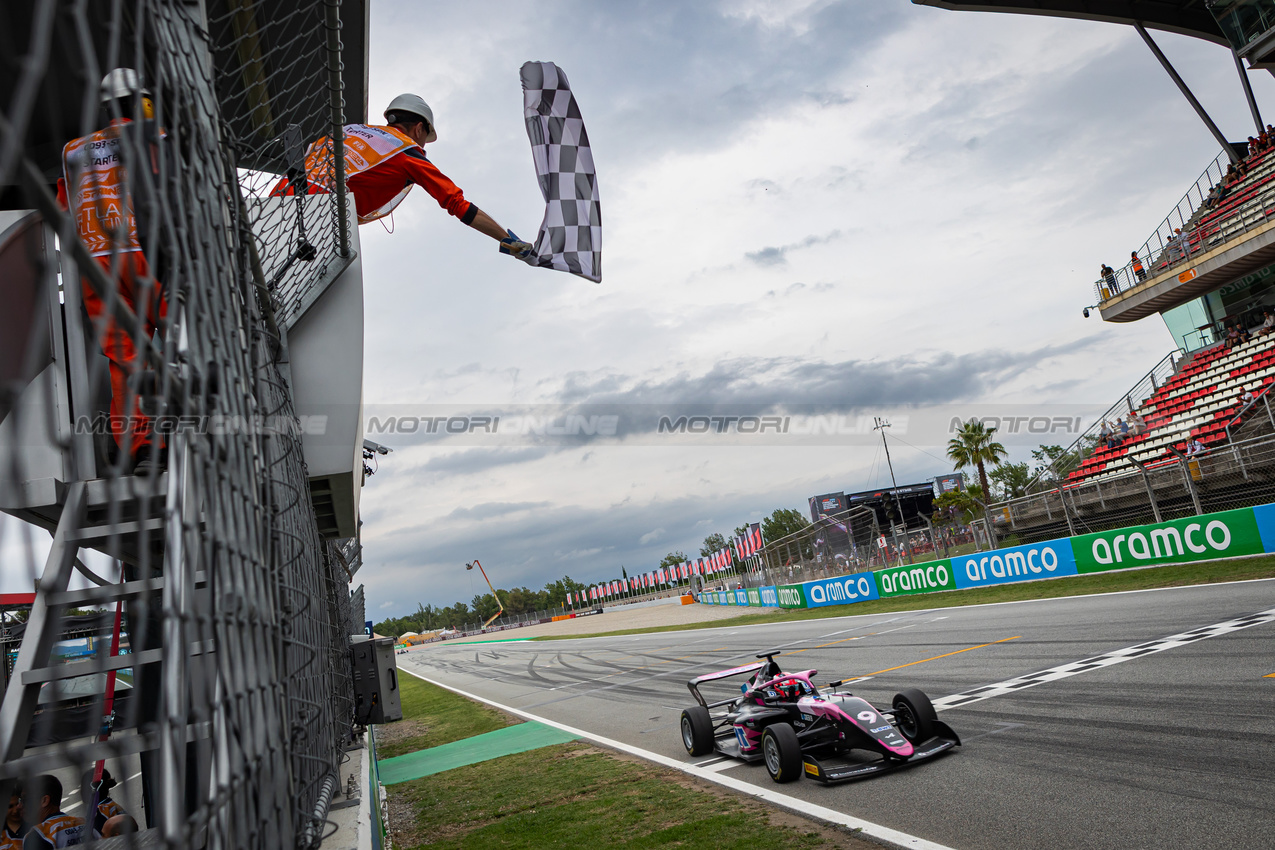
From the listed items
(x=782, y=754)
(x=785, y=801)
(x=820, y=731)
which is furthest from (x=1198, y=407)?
(x=785, y=801)

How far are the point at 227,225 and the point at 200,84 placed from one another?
1.09 ft

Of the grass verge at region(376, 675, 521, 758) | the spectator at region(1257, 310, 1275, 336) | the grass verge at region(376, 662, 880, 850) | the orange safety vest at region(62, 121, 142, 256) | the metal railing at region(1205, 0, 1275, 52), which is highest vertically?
the metal railing at region(1205, 0, 1275, 52)

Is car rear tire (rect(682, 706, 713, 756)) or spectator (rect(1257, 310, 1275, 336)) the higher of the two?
spectator (rect(1257, 310, 1275, 336))

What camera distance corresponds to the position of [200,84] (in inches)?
76.5

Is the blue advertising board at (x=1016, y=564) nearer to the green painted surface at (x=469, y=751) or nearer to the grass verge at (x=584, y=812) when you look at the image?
the green painted surface at (x=469, y=751)

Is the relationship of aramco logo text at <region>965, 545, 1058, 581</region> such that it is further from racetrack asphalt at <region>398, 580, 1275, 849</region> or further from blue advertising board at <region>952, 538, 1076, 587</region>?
racetrack asphalt at <region>398, 580, 1275, 849</region>

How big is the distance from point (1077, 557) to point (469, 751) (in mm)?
11901

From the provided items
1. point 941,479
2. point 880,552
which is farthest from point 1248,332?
point 941,479

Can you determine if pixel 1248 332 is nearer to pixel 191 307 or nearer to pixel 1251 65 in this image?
pixel 1251 65

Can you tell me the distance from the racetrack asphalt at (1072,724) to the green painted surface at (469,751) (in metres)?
0.61

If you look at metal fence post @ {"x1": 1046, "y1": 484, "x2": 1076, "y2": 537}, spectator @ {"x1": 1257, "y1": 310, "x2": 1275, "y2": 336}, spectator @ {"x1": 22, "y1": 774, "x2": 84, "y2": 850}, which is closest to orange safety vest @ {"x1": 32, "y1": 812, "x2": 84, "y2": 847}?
spectator @ {"x1": 22, "y1": 774, "x2": 84, "y2": 850}

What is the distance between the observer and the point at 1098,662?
750 cm

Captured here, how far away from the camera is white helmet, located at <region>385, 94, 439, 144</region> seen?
3.86 m

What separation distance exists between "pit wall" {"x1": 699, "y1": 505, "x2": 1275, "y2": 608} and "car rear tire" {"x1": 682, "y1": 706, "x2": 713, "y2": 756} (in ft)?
33.3
